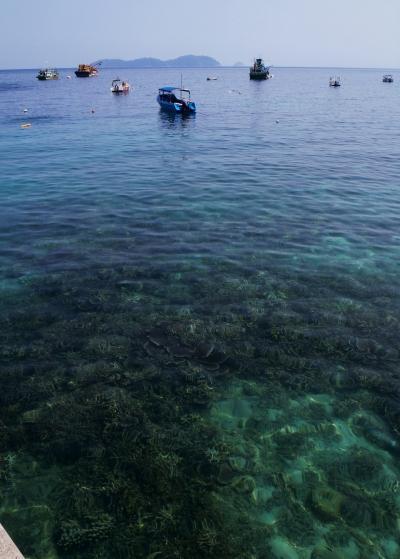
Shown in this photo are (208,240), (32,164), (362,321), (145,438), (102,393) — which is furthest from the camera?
(32,164)

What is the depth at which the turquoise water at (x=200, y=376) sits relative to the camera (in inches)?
308

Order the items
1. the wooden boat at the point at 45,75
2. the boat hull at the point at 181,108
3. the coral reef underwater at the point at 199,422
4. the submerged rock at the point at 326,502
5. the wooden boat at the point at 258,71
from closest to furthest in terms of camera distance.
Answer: the coral reef underwater at the point at 199,422 < the submerged rock at the point at 326,502 < the boat hull at the point at 181,108 < the wooden boat at the point at 258,71 < the wooden boat at the point at 45,75

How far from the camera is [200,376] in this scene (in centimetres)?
1149

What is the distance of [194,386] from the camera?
439 inches

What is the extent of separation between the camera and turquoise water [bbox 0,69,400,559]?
7.81 metres

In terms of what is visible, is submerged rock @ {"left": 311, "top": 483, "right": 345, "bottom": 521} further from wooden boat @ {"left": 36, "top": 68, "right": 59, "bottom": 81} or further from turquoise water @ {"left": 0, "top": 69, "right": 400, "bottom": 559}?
wooden boat @ {"left": 36, "top": 68, "right": 59, "bottom": 81}

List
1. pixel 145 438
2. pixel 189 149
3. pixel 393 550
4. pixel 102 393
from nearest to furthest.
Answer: pixel 393 550 < pixel 145 438 < pixel 102 393 < pixel 189 149

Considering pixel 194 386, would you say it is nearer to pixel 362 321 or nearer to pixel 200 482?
pixel 200 482

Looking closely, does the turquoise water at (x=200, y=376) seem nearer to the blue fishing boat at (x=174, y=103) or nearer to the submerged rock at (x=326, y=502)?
the submerged rock at (x=326, y=502)

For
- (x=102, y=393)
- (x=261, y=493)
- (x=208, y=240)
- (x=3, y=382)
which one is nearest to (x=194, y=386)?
(x=102, y=393)

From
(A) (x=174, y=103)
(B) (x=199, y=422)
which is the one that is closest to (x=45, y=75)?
(A) (x=174, y=103)

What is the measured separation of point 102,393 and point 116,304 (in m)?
4.66

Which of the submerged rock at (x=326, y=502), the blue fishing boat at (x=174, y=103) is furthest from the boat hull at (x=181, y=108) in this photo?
the submerged rock at (x=326, y=502)

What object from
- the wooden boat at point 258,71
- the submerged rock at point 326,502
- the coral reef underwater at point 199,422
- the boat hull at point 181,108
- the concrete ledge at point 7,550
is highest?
the wooden boat at point 258,71
